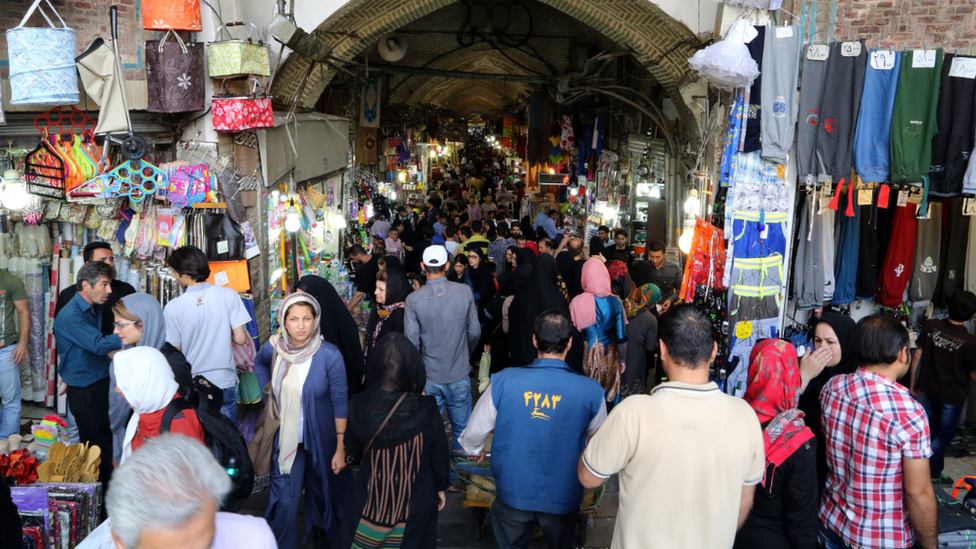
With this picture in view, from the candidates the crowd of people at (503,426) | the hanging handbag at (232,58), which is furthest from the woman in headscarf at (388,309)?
the hanging handbag at (232,58)

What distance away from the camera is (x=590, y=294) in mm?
4910

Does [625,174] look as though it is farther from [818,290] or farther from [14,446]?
[14,446]

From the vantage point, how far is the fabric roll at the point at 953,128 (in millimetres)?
4355

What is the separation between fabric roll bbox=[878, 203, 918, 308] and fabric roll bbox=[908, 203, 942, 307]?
0.08 metres

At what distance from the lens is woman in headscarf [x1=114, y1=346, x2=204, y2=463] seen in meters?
2.56

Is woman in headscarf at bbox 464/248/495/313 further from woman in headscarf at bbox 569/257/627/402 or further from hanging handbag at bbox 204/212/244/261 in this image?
hanging handbag at bbox 204/212/244/261

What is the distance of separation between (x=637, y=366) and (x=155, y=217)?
3735 millimetres

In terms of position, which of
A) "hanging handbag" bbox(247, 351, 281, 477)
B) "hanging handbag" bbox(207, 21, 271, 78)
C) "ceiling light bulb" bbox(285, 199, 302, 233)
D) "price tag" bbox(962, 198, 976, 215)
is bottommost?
"hanging handbag" bbox(247, 351, 281, 477)

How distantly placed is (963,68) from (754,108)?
1.24 metres

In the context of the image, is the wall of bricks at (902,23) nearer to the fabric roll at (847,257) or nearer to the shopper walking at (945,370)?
the fabric roll at (847,257)

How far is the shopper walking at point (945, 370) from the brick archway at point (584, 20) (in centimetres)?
308

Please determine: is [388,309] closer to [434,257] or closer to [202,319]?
[434,257]

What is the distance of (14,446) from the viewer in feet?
15.0

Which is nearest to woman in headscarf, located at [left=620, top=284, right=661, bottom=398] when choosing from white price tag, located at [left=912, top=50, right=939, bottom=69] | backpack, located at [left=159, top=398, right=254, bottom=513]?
white price tag, located at [left=912, top=50, right=939, bottom=69]
